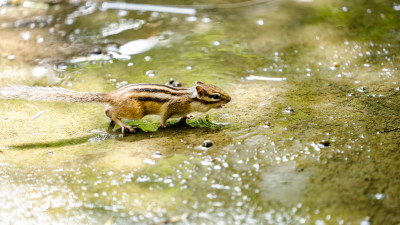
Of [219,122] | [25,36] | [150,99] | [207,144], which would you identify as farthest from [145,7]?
[207,144]

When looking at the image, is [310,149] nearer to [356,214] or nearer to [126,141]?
[356,214]

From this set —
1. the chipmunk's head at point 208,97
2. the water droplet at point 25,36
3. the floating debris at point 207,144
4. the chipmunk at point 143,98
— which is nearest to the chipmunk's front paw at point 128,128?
the chipmunk at point 143,98

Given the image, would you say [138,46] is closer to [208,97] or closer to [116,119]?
[116,119]

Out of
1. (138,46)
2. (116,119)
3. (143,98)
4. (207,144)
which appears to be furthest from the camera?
(138,46)

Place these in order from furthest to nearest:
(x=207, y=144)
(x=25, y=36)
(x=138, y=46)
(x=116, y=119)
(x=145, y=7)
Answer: (x=145, y=7)
(x=25, y=36)
(x=138, y=46)
(x=116, y=119)
(x=207, y=144)

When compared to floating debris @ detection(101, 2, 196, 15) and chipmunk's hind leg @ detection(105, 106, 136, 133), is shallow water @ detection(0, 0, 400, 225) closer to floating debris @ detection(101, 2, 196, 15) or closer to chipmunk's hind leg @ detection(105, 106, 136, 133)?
chipmunk's hind leg @ detection(105, 106, 136, 133)

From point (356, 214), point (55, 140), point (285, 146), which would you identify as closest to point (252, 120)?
point (285, 146)
